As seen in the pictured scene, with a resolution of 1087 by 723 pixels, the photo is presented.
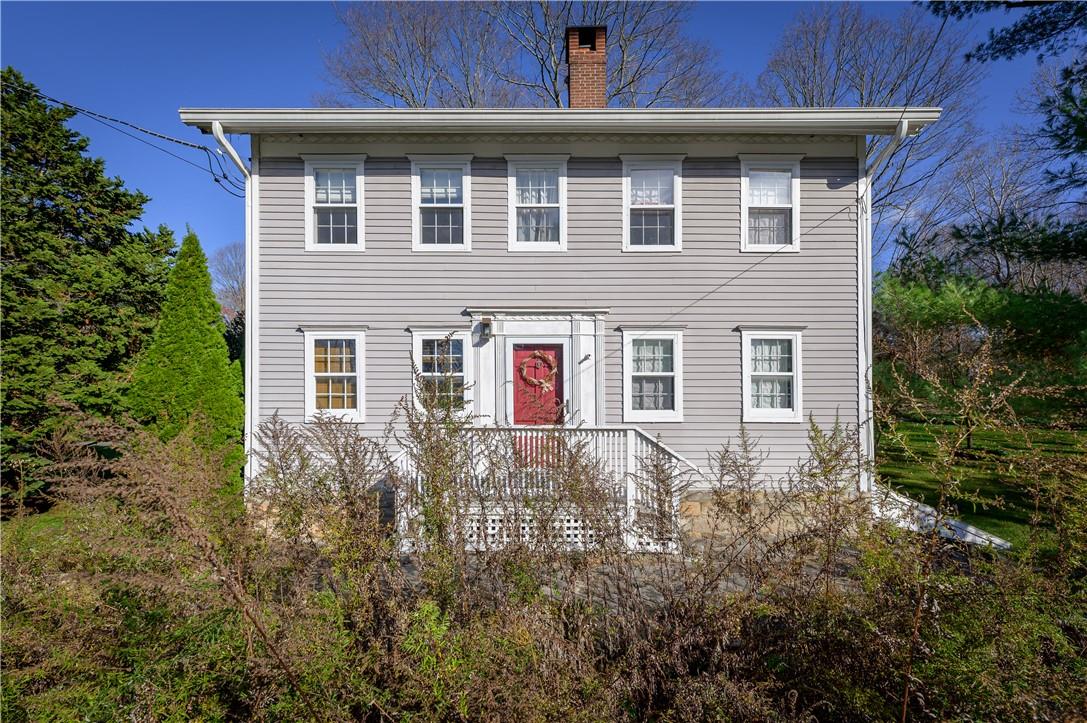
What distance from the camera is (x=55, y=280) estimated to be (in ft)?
23.3

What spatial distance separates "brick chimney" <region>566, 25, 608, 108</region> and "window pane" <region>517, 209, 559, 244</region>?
218 cm

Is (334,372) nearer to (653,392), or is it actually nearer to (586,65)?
(653,392)

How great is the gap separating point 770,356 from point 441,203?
5.81m

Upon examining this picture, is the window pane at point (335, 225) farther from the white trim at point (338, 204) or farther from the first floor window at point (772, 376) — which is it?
the first floor window at point (772, 376)

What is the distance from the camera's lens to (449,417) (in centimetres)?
251

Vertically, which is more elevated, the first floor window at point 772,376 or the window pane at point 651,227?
the window pane at point 651,227

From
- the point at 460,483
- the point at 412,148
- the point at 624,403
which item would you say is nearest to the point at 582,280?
the point at 624,403

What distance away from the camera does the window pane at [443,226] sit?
24.1 feet

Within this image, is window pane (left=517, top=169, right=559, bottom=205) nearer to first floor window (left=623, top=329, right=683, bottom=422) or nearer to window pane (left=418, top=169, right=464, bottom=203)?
window pane (left=418, top=169, right=464, bottom=203)

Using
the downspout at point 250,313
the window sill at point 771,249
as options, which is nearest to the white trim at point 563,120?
the downspout at point 250,313

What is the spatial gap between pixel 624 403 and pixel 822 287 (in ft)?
12.0

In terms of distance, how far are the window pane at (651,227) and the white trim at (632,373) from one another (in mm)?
1465

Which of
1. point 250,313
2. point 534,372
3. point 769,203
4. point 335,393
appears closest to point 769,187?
point 769,203

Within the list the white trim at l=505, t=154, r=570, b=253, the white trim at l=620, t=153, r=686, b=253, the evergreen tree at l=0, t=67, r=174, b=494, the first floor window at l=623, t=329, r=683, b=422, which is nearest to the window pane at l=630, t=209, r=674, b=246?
the white trim at l=620, t=153, r=686, b=253
